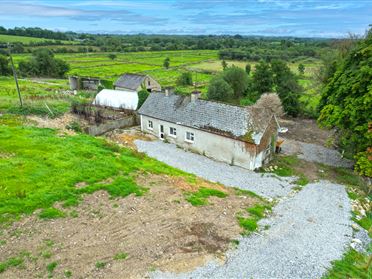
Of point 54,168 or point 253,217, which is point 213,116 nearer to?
point 253,217

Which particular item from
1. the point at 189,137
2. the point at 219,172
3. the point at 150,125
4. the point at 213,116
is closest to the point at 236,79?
the point at 150,125

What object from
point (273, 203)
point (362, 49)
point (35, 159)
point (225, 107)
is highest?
point (362, 49)

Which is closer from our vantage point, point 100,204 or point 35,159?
point 100,204

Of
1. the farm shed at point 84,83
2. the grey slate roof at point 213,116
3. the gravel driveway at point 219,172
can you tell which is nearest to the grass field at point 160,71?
the farm shed at point 84,83

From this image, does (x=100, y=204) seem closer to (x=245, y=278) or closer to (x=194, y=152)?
(x=245, y=278)

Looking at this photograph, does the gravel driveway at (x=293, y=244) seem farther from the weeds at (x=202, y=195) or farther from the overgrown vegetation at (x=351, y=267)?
the weeds at (x=202, y=195)

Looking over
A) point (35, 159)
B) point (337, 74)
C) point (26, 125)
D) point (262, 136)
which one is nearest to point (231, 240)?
point (262, 136)
